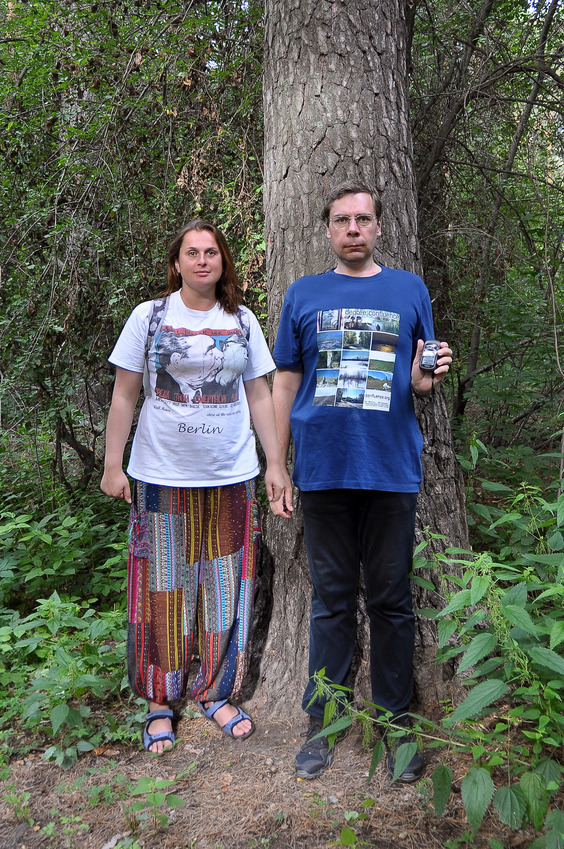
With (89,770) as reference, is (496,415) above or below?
above

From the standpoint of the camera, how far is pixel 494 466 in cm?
528

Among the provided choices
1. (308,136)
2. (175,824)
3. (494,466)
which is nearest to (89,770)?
(175,824)

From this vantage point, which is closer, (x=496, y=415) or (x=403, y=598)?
(x=403, y=598)

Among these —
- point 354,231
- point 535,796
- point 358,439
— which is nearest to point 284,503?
point 358,439

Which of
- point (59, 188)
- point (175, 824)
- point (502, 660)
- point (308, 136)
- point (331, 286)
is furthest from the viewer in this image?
point (59, 188)

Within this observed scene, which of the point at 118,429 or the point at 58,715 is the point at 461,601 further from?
the point at 58,715

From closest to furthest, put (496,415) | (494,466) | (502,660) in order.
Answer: (502,660)
(494,466)
(496,415)

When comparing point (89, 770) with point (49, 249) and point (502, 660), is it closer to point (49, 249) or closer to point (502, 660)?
point (502, 660)

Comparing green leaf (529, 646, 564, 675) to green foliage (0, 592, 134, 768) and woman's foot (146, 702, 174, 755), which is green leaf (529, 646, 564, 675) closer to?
woman's foot (146, 702, 174, 755)

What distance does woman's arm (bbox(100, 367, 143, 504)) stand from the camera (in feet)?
9.04

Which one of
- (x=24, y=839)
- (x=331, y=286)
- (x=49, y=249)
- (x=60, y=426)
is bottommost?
(x=24, y=839)

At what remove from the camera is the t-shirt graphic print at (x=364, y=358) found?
8.13 ft

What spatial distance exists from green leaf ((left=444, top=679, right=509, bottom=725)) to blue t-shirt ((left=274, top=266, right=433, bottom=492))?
748mm

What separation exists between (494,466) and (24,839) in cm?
406
